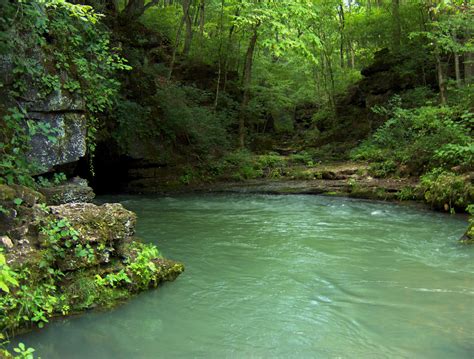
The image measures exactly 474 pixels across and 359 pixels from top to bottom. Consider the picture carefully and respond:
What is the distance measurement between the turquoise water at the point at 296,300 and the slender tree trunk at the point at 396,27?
1398cm

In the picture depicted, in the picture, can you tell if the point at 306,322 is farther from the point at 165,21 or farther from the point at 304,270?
the point at 165,21

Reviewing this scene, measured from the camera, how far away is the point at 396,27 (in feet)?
66.3

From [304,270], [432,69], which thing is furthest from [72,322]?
[432,69]

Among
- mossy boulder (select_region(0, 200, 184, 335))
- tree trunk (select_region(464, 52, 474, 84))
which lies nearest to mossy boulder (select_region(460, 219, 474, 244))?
mossy boulder (select_region(0, 200, 184, 335))

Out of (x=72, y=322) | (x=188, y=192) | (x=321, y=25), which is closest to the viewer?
(x=72, y=322)

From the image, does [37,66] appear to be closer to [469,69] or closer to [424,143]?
[424,143]

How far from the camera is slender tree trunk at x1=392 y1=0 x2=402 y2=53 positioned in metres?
19.8

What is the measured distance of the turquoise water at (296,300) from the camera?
3777mm

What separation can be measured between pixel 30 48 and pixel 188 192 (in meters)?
8.35

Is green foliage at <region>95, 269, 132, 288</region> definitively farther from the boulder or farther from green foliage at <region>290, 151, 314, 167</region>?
green foliage at <region>290, 151, 314, 167</region>

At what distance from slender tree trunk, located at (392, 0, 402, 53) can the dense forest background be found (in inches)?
2.0

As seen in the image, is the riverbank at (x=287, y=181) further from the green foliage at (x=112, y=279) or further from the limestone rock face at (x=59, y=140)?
the green foliage at (x=112, y=279)

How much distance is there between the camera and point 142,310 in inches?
181

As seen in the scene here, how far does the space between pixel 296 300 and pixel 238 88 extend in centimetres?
1804
